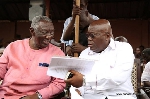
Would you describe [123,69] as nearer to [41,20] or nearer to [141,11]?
[41,20]

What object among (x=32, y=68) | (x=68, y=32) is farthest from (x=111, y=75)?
(x=68, y=32)

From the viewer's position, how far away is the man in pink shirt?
290cm

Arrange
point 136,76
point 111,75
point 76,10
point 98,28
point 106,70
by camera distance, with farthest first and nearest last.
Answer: point 76,10 < point 136,76 < point 98,28 < point 106,70 < point 111,75

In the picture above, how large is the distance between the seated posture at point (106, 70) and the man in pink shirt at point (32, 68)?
0.37 metres

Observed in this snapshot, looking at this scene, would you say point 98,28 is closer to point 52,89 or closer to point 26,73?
point 52,89

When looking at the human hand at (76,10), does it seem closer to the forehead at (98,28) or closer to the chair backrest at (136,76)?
the forehead at (98,28)

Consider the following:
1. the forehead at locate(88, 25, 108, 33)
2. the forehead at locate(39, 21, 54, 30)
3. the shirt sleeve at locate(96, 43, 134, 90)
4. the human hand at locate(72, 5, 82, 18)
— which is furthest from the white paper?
the human hand at locate(72, 5, 82, 18)

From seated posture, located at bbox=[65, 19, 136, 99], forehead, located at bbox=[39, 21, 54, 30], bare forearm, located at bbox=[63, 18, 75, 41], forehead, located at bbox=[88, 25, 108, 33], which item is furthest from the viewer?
bare forearm, located at bbox=[63, 18, 75, 41]

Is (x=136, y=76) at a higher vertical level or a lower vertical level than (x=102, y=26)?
lower

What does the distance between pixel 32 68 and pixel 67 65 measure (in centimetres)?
62

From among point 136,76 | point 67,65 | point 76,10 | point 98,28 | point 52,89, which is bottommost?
point 52,89

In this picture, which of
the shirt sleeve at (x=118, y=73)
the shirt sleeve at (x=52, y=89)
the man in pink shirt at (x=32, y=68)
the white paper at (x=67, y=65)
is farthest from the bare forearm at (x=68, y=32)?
the white paper at (x=67, y=65)

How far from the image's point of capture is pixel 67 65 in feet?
8.06

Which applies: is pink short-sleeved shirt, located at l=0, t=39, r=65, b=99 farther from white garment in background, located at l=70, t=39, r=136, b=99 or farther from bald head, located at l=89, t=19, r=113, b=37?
bald head, located at l=89, t=19, r=113, b=37
